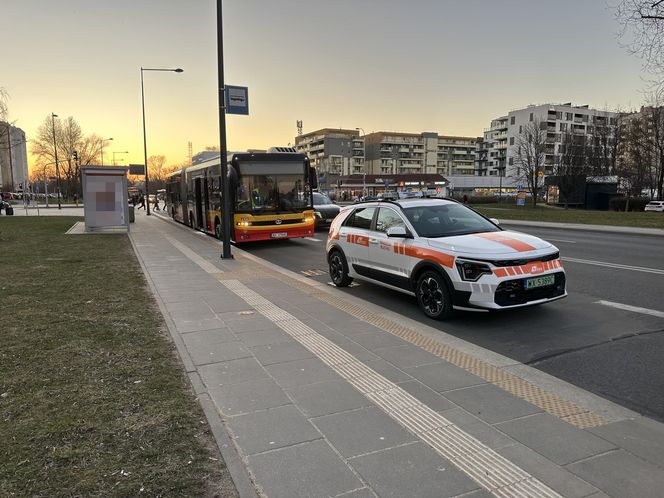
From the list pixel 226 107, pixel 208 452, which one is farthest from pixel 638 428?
pixel 226 107

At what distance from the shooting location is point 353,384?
4062 mm

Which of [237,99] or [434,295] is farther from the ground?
[237,99]

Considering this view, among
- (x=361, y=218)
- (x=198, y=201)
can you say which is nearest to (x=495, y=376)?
(x=361, y=218)

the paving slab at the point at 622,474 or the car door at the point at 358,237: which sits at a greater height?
the car door at the point at 358,237

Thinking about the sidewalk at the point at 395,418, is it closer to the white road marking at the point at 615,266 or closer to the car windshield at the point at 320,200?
the white road marking at the point at 615,266

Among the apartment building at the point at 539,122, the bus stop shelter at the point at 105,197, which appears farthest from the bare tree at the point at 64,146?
the apartment building at the point at 539,122

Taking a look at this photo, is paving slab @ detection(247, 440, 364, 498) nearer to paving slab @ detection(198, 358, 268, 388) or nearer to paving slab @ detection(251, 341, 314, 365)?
paving slab @ detection(198, 358, 268, 388)

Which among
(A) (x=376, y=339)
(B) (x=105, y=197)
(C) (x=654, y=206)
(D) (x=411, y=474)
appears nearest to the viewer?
(D) (x=411, y=474)

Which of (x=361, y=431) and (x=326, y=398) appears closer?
(x=361, y=431)

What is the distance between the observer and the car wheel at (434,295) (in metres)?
6.24

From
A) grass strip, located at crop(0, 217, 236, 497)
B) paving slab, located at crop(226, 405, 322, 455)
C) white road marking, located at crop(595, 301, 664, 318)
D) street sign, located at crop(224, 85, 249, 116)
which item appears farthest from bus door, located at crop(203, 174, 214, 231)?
paving slab, located at crop(226, 405, 322, 455)

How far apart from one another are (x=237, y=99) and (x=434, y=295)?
789cm

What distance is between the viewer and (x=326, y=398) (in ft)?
12.4

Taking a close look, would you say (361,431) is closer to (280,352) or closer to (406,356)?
(406,356)
